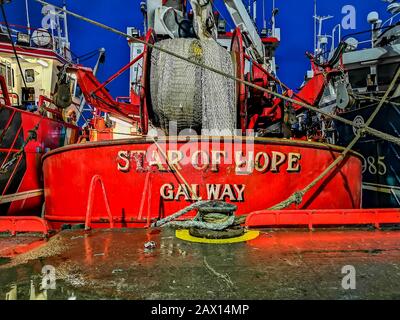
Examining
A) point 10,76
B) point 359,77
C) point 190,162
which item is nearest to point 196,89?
point 190,162

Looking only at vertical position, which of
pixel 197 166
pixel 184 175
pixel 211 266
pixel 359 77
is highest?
pixel 359 77

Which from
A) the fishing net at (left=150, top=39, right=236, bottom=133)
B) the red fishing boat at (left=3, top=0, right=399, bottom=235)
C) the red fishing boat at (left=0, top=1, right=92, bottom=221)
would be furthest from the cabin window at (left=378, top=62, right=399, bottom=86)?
the red fishing boat at (left=0, top=1, right=92, bottom=221)

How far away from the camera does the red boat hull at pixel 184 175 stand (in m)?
5.28

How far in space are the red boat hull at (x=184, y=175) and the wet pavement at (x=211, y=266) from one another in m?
1.47

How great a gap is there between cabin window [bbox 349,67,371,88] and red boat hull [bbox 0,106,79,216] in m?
11.2

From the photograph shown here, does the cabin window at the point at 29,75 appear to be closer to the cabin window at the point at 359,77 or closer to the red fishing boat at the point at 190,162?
the red fishing boat at the point at 190,162

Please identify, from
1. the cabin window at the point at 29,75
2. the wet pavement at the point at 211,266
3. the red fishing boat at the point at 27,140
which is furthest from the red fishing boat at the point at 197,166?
the cabin window at the point at 29,75

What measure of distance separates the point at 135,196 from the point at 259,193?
208cm

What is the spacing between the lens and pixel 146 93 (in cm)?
685

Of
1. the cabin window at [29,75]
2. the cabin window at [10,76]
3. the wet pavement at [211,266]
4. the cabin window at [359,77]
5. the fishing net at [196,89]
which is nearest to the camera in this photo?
the wet pavement at [211,266]

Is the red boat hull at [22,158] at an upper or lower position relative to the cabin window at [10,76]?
lower

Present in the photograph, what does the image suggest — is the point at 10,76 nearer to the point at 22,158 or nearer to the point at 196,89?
the point at 22,158

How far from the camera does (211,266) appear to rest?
2.73 meters

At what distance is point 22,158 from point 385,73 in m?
12.5
